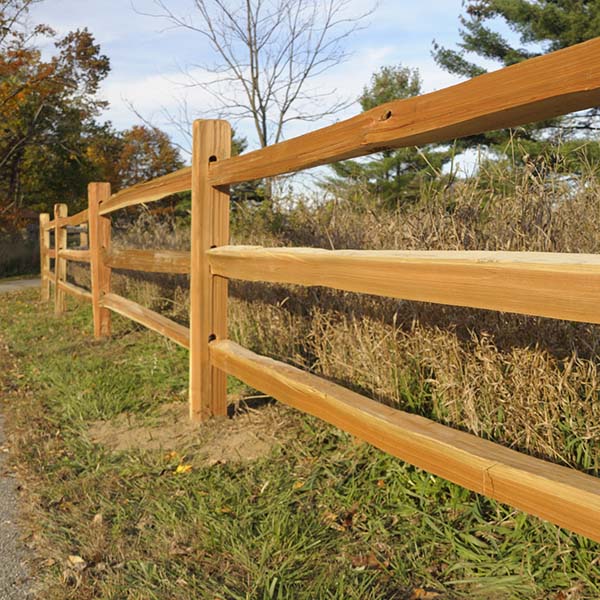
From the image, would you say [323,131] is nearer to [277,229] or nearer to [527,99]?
[527,99]

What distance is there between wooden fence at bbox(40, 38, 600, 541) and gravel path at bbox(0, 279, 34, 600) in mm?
1108

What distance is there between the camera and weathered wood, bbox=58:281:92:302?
Result: 8.00m

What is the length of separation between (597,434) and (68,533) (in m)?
2.14

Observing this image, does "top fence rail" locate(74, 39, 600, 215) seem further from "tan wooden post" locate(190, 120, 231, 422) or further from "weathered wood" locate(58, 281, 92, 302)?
"weathered wood" locate(58, 281, 92, 302)

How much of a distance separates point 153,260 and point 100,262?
232 centimetres

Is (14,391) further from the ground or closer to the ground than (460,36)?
closer to the ground

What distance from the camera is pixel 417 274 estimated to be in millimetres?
2053

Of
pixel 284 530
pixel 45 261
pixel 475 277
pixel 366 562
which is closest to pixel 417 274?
pixel 475 277

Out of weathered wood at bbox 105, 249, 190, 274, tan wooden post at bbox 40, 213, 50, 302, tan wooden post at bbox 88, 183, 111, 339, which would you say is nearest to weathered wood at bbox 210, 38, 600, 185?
weathered wood at bbox 105, 249, 190, 274

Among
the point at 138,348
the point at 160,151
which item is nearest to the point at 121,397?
the point at 138,348

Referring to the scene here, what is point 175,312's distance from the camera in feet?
23.0

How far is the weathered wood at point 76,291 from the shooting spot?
7996 mm

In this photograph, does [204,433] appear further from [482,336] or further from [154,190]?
[154,190]

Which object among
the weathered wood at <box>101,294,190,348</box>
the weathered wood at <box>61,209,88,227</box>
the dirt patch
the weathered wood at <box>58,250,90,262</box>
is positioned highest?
the weathered wood at <box>61,209,88,227</box>
